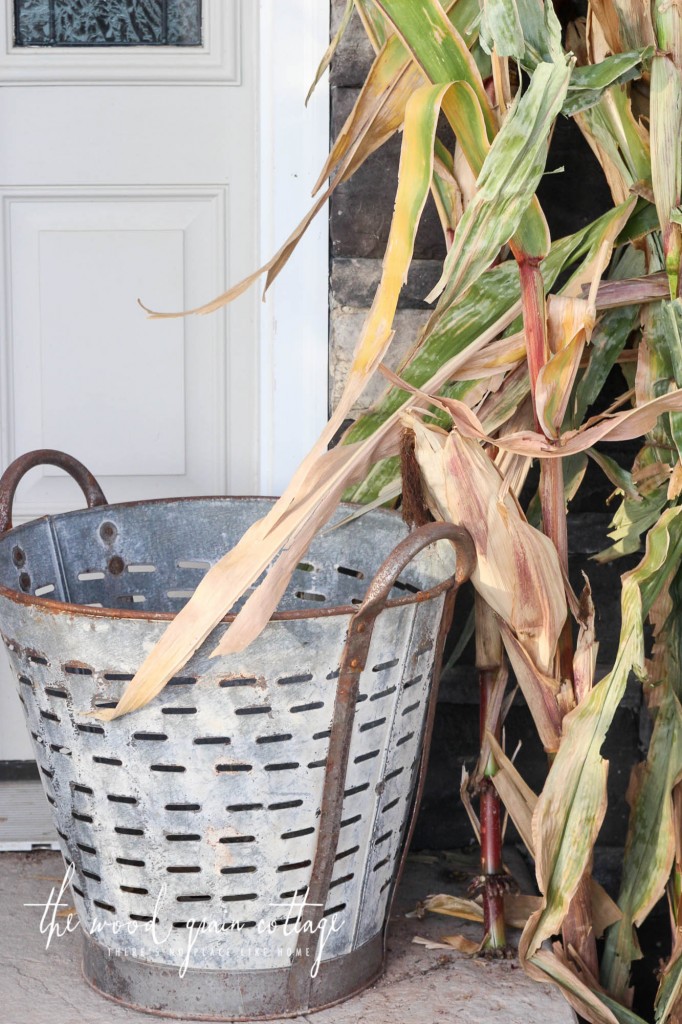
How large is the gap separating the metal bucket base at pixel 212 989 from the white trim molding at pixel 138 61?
1200 millimetres

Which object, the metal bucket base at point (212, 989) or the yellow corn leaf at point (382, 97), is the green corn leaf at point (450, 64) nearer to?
the yellow corn leaf at point (382, 97)

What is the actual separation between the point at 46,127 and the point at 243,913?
117 cm

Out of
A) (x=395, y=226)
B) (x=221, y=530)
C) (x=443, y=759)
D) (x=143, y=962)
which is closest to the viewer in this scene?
(x=395, y=226)

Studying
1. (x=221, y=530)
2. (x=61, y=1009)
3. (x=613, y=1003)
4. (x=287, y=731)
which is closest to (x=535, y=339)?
(x=287, y=731)

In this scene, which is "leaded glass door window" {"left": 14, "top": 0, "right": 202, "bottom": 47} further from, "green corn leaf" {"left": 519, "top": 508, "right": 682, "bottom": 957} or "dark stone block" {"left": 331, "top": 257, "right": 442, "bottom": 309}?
"green corn leaf" {"left": 519, "top": 508, "right": 682, "bottom": 957}

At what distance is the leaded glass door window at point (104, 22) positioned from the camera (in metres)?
1.62

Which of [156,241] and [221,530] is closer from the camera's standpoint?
[221,530]

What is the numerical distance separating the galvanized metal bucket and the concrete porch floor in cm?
2

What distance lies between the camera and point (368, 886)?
120 centimetres

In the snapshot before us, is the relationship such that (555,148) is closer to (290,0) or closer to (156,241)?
(290,0)

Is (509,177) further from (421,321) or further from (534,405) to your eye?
(421,321)

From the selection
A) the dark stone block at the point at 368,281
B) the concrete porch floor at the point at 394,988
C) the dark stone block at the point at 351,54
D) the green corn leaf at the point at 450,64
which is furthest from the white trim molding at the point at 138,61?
the concrete porch floor at the point at 394,988

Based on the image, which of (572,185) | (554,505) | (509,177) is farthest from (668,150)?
(572,185)

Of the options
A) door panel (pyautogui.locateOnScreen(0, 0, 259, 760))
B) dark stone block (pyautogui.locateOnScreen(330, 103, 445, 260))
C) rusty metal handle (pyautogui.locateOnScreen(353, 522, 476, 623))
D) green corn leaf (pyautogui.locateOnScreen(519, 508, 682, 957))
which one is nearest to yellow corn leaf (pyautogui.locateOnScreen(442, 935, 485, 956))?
green corn leaf (pyautogui.locateOnScreen(519, 508, 682, 957))
